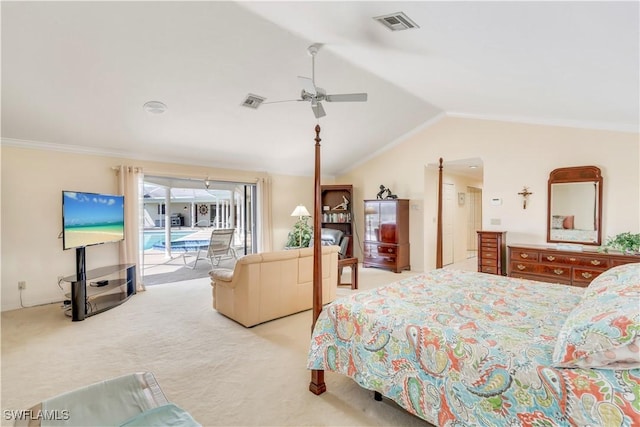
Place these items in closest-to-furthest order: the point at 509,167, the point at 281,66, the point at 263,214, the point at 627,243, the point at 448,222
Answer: the point at 281,66 < the point at 627,243 < the point at 509,167 < the point at 263,214 < the point at 448,222

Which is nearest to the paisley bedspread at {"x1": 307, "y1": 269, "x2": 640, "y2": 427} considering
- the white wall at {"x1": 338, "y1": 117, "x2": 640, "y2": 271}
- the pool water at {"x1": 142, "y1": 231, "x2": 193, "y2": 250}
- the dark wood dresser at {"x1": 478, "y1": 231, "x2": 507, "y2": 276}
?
the dark wood dresser at {"x1": 478, "y1": 231, "x2": 507, "y2": 276}

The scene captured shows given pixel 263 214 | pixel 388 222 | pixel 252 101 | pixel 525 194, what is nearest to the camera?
pixel 252 101

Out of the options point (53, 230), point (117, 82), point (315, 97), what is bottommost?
point (53, 230)

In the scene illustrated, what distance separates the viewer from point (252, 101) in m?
4.12

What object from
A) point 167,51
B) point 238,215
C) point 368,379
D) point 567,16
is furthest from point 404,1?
point 238,215

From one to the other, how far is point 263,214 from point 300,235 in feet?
3.13

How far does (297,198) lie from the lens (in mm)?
7508

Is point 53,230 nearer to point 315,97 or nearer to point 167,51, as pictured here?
point 167,51

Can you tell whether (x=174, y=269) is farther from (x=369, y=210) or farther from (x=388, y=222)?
(x=388, y=222)

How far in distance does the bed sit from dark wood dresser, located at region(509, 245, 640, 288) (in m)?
2.14

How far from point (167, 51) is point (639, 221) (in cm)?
598

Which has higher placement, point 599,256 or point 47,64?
point 47,64

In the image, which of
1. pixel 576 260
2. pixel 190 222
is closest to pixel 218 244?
pixel 190 222

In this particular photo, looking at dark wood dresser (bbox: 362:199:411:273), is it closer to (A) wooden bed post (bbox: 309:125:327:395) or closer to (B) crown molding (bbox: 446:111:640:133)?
(B) crown molding (bbox: 446:111:640:133)
